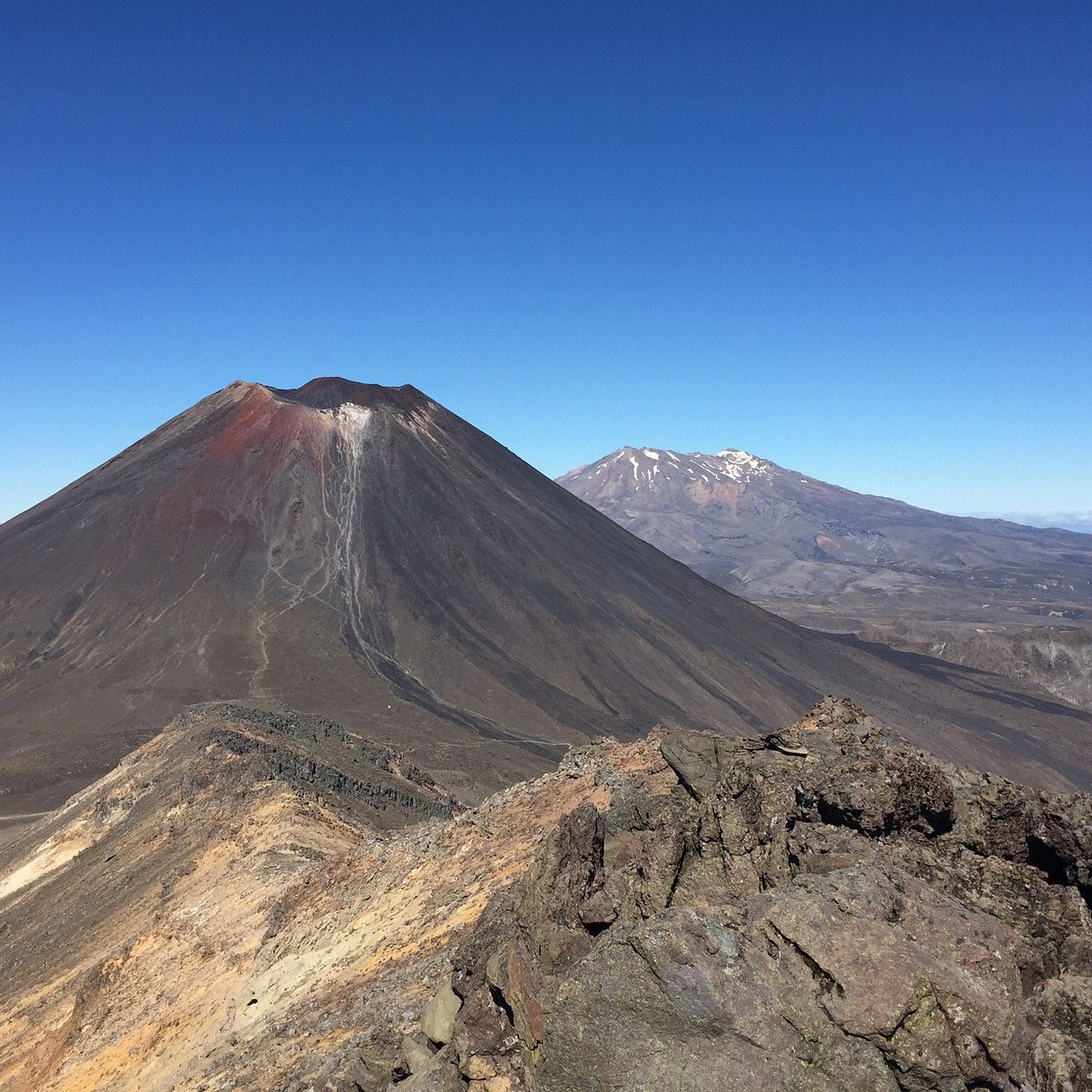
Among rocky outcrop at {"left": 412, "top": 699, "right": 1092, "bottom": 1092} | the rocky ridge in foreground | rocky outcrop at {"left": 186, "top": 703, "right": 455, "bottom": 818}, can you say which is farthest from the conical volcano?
rocky outcrop at {"left": 412, "top": 699, "right": 1092, "bottom": 1092}

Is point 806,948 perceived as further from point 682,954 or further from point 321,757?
point 321,757

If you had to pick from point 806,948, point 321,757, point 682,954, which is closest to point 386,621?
point 321,757

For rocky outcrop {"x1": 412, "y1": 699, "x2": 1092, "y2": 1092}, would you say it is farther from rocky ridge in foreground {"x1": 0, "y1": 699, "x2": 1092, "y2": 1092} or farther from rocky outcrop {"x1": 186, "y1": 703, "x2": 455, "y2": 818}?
rocky outcrop {"x1": 186, "y1": 703, "x2": 455, "y2": 818}

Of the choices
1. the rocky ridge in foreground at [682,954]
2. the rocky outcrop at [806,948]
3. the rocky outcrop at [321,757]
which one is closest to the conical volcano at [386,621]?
the rocky outcrop at [321,757]

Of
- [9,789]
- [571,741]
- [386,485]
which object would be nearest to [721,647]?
[571,741]

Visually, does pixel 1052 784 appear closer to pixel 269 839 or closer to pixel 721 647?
pixel 721 647

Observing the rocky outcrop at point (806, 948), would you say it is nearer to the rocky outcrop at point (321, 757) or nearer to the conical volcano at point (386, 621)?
the rocky outcrop at point (321, 757)
